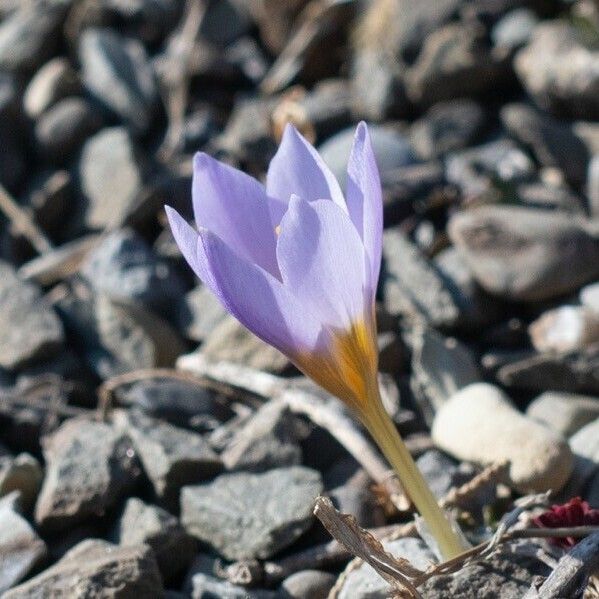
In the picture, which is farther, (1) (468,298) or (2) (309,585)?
(1) (468,298)

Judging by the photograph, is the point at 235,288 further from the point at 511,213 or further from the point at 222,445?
the point at 511,213

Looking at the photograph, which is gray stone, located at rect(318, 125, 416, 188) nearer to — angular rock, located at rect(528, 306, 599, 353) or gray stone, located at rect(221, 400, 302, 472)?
angular rock, located at rect(528, 306, 599, 353)

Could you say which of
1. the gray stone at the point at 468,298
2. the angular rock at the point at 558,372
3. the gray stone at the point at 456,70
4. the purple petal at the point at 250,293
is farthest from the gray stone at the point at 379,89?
the purple petal at the point at 250,293

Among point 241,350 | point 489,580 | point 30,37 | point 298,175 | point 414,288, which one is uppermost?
point 298,175

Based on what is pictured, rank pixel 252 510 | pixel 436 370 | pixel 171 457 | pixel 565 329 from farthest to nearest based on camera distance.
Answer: pixel 565 329 → pixel 436 370 → pixel 171 457 → pixel 252 510

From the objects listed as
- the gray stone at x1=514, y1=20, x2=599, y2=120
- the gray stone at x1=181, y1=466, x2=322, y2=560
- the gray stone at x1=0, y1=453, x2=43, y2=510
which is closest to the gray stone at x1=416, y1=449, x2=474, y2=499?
the gray stone at x1=181, y1=466, x2=322, y2=560

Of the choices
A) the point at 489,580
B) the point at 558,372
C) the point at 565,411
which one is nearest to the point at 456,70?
the point at 558,372

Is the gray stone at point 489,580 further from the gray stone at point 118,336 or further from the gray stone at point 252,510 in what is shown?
the gray stone at point 118,336

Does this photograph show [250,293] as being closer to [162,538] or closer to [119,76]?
[162,538]
